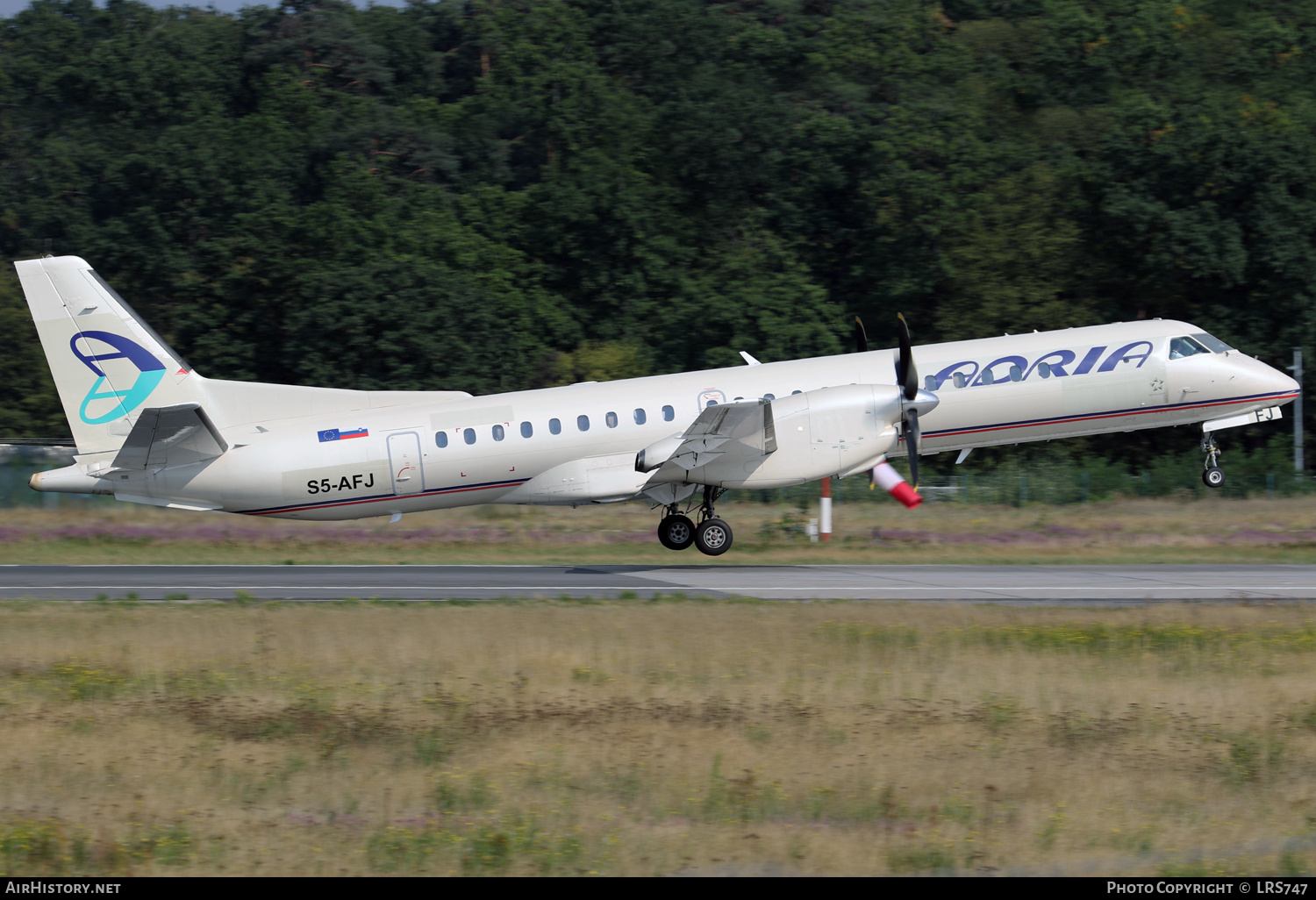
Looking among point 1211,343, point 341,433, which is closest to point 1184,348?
point 1211,343

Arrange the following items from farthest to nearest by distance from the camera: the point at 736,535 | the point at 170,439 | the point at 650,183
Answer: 1. the point at 650,183
2. the point at 736,535
3. the point at 170,439

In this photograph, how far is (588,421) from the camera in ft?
77.3

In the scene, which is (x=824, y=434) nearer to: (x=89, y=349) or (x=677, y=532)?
(x=677, y=532)

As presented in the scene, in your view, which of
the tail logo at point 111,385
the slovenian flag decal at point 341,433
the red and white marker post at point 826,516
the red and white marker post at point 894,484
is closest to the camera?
the red and white marker post at point 894,484

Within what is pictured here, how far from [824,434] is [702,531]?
2.89m

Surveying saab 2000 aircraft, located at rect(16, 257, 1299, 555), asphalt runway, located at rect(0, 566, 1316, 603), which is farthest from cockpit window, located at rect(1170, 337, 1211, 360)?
asphalt runway, located at rect(0, 566, 1316, 603)

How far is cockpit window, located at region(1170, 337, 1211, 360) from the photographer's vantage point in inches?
968

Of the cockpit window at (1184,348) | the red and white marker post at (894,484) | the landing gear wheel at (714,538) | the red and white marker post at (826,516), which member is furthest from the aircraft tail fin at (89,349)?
the cockpit window at (1184,348)

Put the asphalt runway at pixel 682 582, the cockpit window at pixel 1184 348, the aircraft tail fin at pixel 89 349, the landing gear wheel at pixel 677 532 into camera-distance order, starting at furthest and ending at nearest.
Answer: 1. the cockpit window at pixel 1184 348
2. the landing gear wheel at pixel 677 532
3. the aircraft tail fin at pixel 89 349
4. the asphalt runway at pixel 682 582

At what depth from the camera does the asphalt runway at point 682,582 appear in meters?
21.3

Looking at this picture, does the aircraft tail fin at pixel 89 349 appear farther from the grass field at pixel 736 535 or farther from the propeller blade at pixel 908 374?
the propeller blade at pixel 908 374

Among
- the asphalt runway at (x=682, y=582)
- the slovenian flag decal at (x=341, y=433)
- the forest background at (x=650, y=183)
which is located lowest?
the asphalt runway at (x=682, y=582)

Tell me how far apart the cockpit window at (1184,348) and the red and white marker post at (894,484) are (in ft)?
19.4

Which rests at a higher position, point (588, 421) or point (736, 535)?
point (588, 421)
